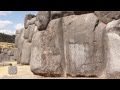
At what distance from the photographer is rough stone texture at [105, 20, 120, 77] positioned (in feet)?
23.3

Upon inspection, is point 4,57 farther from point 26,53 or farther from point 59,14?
point 59,14

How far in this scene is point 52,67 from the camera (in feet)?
28.2

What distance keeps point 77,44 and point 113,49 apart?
4.05 ft

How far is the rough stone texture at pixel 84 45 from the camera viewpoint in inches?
305

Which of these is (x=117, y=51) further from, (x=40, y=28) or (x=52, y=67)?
(x=40, y=28)

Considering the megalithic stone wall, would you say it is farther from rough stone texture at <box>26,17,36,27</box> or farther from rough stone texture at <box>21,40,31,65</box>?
rough stone texture at <box>21,40,31,65</box>

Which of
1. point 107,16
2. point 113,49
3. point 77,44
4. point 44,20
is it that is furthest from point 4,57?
point 113,49

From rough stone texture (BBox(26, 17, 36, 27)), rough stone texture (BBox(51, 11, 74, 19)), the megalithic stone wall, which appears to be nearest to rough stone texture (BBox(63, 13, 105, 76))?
the megalithic stone wall

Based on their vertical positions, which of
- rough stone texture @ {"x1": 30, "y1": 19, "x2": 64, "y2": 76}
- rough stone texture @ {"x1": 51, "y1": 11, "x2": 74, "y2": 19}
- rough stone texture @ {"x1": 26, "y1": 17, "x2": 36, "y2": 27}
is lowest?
rough stone texture @ {"x1": 30, "y1": 19, "x2": 64, "y2": 76}

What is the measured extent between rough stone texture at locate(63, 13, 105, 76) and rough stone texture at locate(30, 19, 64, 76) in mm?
376

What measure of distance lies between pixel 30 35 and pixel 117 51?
7.32m

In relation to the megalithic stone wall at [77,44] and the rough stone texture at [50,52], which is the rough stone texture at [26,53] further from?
the rough stone texture at [50,52]

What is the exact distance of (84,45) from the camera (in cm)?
790

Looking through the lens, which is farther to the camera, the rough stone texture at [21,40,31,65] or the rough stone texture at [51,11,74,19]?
the rough stone texture at [21,40,31,65]
